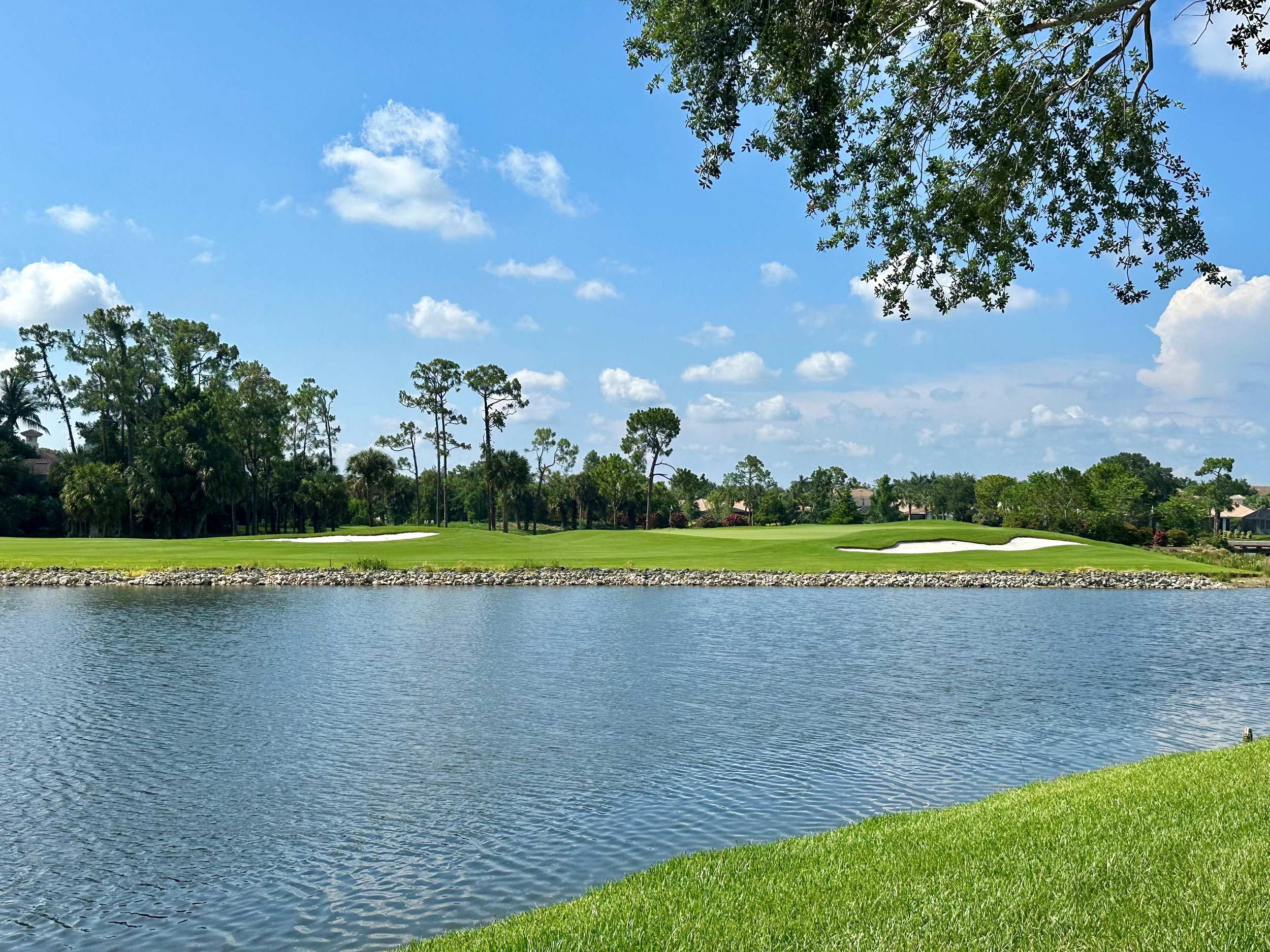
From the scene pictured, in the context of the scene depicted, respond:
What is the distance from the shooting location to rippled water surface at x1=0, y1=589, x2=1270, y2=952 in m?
7.70

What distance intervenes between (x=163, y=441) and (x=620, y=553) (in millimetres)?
43010

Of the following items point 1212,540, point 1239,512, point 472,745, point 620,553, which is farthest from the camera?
point 1239,512

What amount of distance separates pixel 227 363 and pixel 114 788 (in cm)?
8007

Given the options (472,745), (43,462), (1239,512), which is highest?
(43,462)

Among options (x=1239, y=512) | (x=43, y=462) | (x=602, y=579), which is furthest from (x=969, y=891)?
(x=1239, y=512)

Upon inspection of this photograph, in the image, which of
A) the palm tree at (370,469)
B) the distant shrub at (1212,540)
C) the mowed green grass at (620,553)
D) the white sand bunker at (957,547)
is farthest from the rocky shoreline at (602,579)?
the palm tree at (370,469)

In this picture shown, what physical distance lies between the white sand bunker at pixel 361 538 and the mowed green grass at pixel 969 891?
49.8 meters

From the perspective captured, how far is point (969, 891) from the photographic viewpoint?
5.68 metres

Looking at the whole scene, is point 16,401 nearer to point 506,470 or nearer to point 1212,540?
point 506,470

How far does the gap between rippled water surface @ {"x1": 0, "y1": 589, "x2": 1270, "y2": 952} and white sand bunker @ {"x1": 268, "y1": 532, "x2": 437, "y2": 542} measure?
29516 millimetres

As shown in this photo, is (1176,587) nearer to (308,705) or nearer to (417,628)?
(417,628)

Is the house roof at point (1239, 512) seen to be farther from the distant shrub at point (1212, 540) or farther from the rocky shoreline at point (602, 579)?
the rocky shoreline at point (602, 579)

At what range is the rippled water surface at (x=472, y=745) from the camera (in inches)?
303

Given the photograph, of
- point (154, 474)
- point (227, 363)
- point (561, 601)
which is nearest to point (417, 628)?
point (561, 601)
